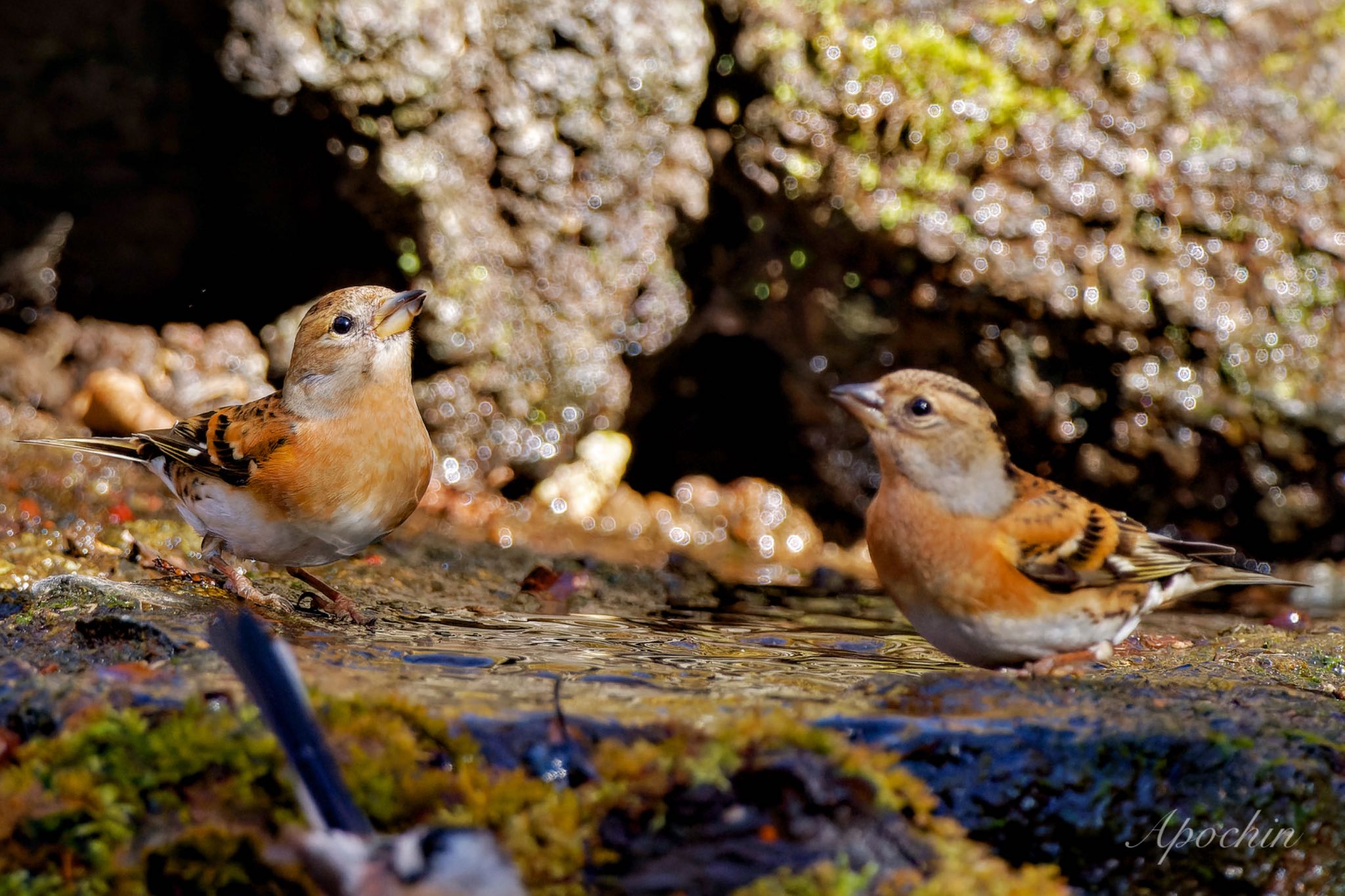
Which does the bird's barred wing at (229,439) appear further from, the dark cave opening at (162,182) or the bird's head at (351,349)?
the dark cave opening at (162,182)

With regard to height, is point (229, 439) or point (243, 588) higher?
point (229, 439)

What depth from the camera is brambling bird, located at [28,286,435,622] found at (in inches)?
187

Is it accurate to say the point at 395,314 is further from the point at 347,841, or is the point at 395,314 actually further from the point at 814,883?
the point at 814,883

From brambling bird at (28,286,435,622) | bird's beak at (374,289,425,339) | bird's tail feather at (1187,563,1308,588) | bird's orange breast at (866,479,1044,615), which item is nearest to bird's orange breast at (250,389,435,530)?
brambling bird at (28,286,435,622)

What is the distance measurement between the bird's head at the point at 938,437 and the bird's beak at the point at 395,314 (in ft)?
6.28

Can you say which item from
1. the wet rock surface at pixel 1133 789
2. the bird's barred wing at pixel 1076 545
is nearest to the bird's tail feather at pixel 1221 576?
the bird's barred wing at pixel 1076 545

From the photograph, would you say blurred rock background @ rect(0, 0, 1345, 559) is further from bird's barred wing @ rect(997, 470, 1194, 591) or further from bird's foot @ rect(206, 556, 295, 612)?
bird's barred wing @ rect(997, 470, 1194, 591)

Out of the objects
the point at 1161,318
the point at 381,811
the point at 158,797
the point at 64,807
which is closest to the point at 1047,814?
the point at 381,811

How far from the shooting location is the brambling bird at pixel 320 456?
4.76m

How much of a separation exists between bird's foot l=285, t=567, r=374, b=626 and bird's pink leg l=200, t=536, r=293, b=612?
0.13 m

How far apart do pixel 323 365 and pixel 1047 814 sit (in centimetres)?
342

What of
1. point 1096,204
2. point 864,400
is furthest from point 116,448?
point 1096,204

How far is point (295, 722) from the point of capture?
2.79 m

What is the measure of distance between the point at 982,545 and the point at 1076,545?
440 mm
